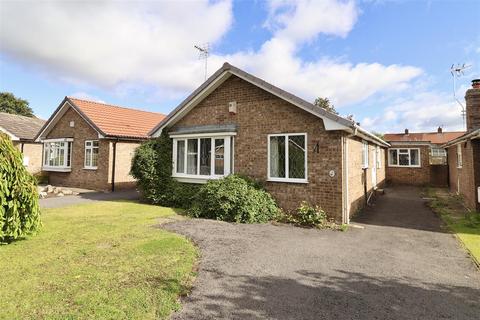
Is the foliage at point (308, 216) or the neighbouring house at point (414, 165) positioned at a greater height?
the neighbouring house at point (414, 165)

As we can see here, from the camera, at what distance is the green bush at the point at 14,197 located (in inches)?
233

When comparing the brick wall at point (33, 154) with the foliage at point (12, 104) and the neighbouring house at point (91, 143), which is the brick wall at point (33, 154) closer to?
the neighbouring house at point (91, 143)

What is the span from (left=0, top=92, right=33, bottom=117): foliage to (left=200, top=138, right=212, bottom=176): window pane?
56088 millimetres

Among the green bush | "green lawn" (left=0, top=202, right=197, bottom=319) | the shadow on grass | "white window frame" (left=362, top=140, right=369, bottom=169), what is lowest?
the shadow on grass

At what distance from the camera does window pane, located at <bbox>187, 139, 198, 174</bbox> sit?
12.4 metres

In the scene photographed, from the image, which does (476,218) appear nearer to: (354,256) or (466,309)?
(354,256)

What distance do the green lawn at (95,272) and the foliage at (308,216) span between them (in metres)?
3.83

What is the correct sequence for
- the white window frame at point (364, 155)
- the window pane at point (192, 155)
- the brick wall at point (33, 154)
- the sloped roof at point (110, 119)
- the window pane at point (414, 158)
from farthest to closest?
the brick wall at point (33, 154) < the window pane at point (414, 158) < the sloped roof at point (110, 119) < the window pane at point (192, 155) < the white window frame at point (364, 155)

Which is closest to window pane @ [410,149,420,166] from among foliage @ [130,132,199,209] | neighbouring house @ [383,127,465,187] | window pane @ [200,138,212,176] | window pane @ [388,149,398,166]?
neighbouring house @ [383,127,465,187]

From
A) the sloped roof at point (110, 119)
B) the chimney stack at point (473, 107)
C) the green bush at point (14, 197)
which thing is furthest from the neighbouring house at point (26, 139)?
the chimney stack at point (473, 107)

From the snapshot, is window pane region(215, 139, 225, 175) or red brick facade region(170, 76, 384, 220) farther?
window pane region(215, 139, 225, 175)

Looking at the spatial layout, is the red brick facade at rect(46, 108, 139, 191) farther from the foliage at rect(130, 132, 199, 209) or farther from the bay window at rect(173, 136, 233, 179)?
the bay window at rect(173, 136, 233, 179)

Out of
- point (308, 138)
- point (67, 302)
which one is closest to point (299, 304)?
point (67, 302)

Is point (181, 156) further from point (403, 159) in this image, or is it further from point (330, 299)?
point (403, 159)
